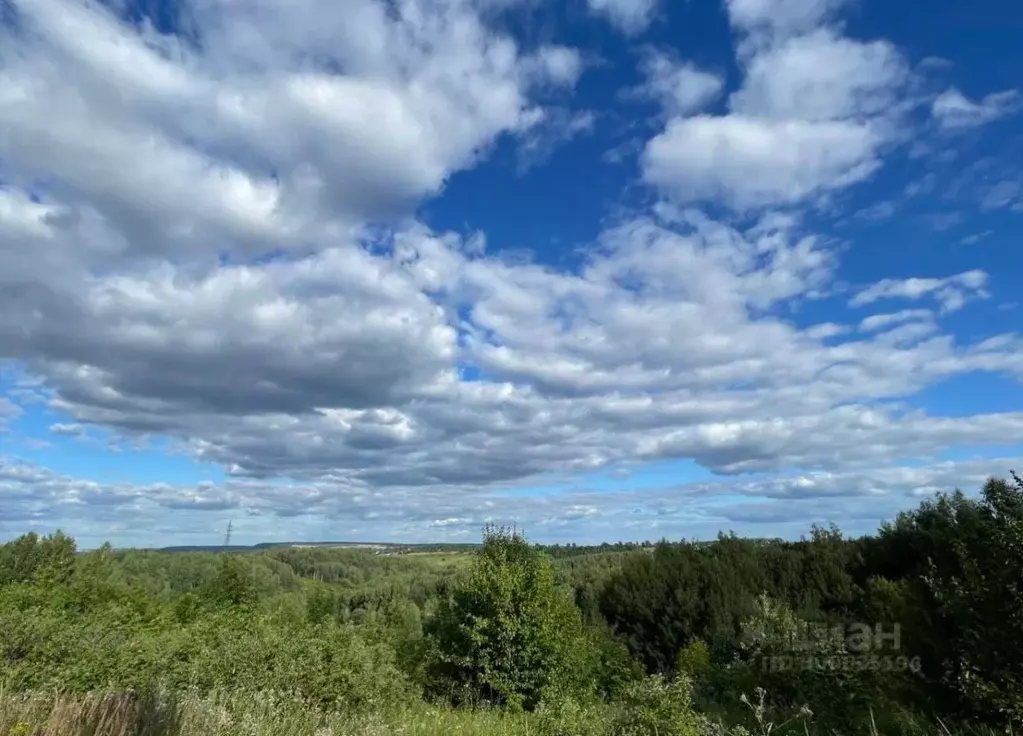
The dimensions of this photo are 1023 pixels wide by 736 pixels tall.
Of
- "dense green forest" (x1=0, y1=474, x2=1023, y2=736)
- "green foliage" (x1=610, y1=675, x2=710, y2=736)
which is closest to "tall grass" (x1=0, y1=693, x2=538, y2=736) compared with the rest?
"dense green forest" (x1=0, y1=474, x2=1023, y2=736)

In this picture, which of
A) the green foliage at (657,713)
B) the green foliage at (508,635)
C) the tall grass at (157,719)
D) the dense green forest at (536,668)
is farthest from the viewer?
the green foliage at (508,635)

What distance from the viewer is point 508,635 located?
22.5 metres

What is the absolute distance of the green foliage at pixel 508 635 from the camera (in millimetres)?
22203

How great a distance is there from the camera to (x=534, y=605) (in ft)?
77.3

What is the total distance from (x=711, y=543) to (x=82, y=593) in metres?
42.3

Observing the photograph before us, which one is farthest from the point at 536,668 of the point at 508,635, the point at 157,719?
the point at 157,719

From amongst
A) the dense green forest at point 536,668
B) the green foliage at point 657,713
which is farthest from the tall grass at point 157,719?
the green foliage at point 657,713

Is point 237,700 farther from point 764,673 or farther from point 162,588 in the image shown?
point 162,588

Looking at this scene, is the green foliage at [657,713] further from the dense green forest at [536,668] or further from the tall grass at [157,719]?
the tall grass at [157,719]

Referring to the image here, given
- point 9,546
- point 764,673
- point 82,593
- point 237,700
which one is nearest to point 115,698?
point 237,700

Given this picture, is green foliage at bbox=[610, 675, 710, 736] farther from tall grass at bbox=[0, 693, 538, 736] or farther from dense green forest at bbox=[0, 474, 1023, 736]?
tall grass at bbox=[0, 693, 538, 736]

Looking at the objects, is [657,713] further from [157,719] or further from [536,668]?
[536,668]

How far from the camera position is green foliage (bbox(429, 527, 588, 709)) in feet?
72.8

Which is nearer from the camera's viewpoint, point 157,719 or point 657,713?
point 157,719
